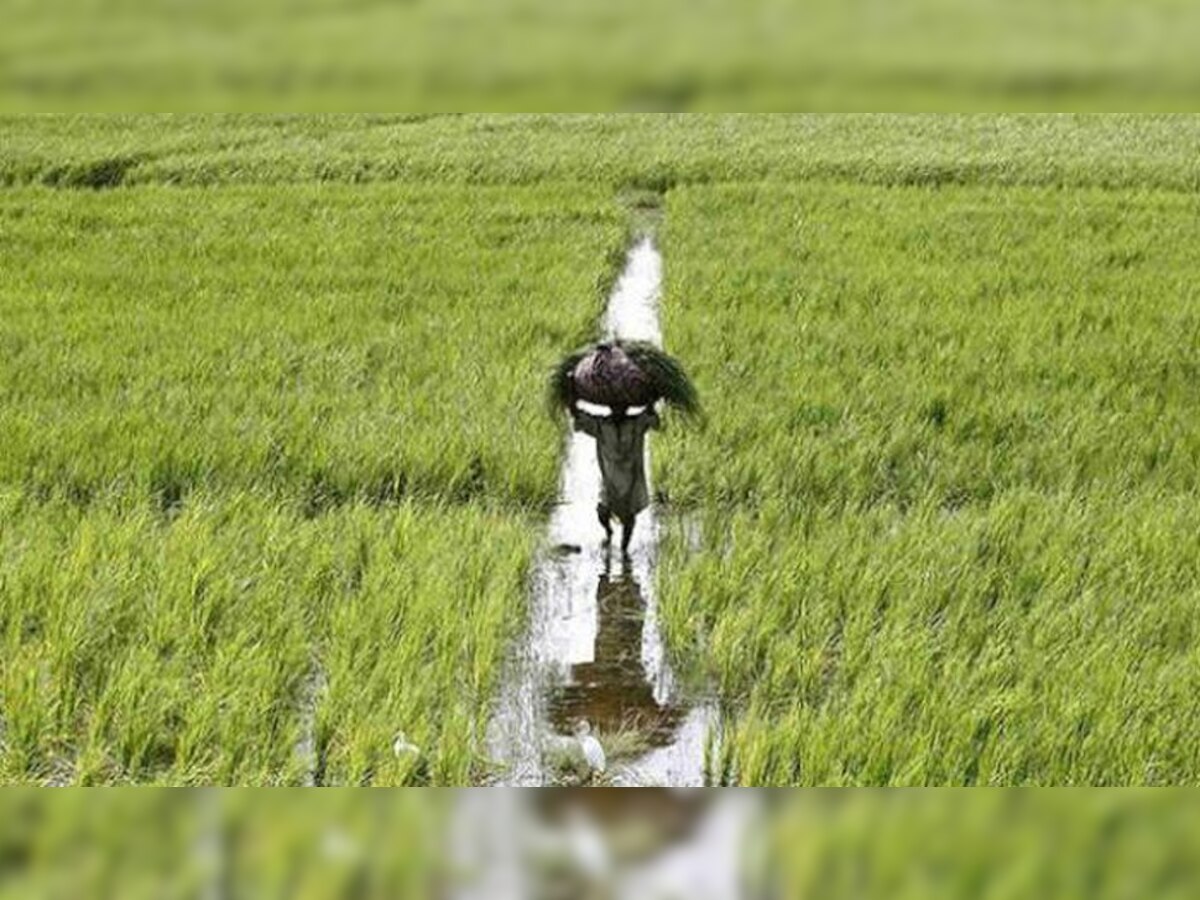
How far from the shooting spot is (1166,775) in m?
1.65

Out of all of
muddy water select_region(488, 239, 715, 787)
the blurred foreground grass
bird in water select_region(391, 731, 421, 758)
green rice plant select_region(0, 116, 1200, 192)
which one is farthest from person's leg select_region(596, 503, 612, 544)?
green rice plant select_region(0, 116, 1200, 192)

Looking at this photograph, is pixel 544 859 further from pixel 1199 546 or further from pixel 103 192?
pixel 103 192

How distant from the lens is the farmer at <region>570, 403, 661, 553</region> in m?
1.97

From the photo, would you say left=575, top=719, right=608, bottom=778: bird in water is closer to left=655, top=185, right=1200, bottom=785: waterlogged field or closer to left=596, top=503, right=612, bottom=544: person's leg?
left=655, top=185, right=1200, bottom=785: waterlogged field

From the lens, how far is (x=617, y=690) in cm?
188

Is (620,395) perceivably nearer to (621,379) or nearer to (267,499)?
(621,379)

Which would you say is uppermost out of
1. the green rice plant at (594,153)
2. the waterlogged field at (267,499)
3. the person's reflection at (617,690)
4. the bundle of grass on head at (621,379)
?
the green rice plant at (594,153)

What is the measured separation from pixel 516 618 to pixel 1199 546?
1349 mm

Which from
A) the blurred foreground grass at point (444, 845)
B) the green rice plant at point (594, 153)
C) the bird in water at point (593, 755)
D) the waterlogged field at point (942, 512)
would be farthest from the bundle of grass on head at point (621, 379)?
the green rice plant at point (594, 153)

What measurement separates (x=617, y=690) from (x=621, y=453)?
1.25ft

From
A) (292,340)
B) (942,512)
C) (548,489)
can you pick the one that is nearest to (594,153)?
(292,340)

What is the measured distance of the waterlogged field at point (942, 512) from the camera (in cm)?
169

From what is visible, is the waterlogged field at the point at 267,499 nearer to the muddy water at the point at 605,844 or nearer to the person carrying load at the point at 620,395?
the person carrying load at the point at 620,395

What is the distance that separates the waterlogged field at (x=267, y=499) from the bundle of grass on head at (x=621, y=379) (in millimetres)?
369
